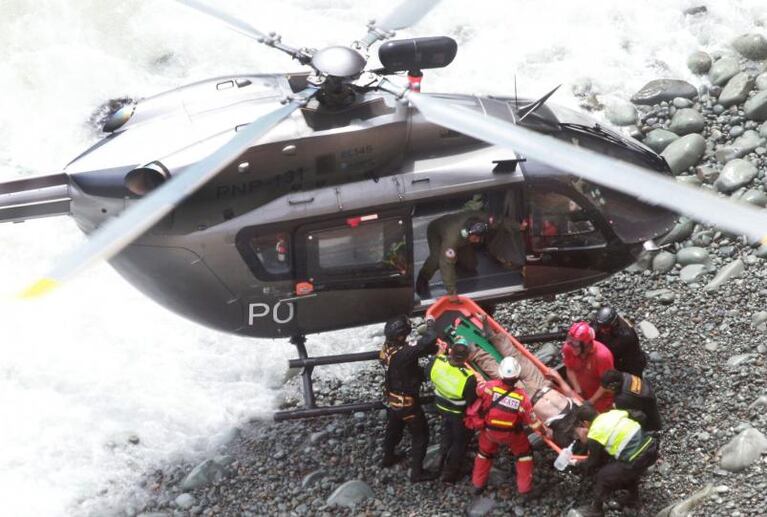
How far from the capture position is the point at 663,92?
1321 cm

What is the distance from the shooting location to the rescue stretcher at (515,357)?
335 inches

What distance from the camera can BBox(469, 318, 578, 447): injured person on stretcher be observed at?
333 inches

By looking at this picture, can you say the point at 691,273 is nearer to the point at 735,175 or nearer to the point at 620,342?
the point at 735,175

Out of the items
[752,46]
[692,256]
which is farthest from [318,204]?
[752,46]

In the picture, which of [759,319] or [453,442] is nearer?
[453,442]

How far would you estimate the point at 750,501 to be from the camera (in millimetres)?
8102

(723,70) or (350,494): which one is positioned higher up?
(723,70)

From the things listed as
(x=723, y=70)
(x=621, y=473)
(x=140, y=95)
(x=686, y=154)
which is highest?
(x=140, y=95)

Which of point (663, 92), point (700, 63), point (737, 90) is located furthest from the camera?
point (700, 63)

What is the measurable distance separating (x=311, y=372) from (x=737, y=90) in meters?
6.29

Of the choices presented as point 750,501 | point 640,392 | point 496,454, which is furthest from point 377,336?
point 750,501

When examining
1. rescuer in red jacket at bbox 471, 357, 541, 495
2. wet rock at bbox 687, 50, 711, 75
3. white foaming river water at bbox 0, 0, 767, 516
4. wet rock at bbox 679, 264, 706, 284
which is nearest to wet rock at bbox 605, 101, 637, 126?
white foaming river water at bbox 0, 0, 767, 516

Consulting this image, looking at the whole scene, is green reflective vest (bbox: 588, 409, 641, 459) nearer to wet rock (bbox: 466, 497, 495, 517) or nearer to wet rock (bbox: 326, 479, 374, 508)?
wet rock (bbox: 466, 497, 495, 517)

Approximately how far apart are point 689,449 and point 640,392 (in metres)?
0.72
